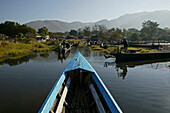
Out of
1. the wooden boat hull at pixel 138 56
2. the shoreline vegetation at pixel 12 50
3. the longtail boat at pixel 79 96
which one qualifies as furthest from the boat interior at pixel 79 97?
the shoreline vegetation at pixel 12 50

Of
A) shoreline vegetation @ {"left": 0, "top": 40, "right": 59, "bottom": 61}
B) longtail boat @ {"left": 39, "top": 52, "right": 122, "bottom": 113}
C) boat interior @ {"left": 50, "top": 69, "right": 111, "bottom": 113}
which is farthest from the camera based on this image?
shoreline vegetation @ {"left": 0, "top": 40, "right": 59, "bottom": 61}

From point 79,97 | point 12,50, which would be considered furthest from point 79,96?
point 12,50

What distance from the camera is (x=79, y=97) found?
6.68m

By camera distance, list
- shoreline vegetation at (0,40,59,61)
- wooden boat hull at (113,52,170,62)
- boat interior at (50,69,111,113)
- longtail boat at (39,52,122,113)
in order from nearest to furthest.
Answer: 1. longtail boat at (39,52,122,113)
2. boat interior at (50,69,111,113)
3. wooden boat hull at (113,52,170,62)
4. shoreline vegetation at (0,40,59,61)

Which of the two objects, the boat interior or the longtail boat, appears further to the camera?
the boat interior

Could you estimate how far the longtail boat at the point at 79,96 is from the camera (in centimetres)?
449

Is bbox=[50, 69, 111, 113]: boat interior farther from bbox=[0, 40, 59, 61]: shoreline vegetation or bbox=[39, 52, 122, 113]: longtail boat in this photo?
bbox=[0, 40, 59, 61]: shoreline vegetation

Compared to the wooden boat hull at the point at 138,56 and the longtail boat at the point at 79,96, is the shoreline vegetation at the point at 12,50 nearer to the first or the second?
the longtail boat at the point at 79,96

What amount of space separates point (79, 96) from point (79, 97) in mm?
90

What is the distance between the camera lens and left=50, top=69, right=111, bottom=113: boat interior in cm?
525

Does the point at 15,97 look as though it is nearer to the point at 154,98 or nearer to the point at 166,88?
the point at 154,98

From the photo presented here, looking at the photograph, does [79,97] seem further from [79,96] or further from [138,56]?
[138,56]

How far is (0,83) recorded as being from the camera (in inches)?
416

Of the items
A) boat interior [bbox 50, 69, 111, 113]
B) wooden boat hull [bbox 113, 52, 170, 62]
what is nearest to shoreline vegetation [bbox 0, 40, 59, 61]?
boat interior [bbox 50, 69, 111, 113]
